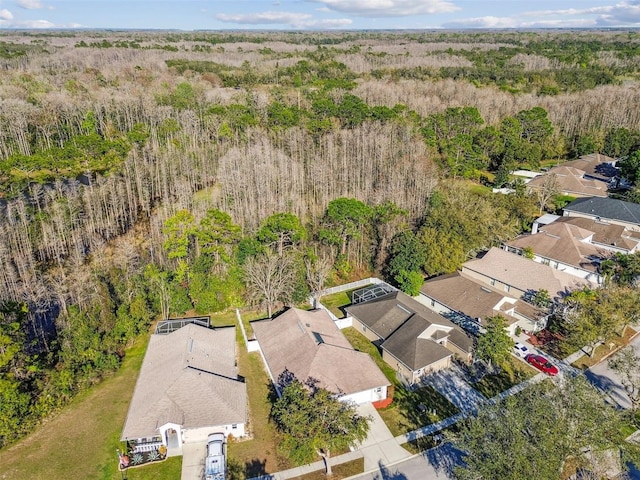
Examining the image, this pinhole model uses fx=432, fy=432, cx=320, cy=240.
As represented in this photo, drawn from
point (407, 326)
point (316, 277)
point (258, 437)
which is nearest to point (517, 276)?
point (407, 326)

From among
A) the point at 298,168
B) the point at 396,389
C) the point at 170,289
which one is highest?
the point at 298,168

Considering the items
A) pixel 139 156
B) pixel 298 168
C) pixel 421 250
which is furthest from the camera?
pixel 139 156

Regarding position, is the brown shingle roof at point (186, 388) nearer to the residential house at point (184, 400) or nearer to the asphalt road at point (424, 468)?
the residential house at point (184, 400)

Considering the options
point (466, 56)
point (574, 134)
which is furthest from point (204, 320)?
point (466, 56)

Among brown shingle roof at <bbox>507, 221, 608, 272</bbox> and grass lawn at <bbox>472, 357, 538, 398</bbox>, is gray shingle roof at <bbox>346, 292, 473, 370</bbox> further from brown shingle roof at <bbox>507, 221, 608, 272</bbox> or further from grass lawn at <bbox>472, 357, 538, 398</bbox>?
brown shingle roof at <bbox>507, 221, 608, 272</bbox>

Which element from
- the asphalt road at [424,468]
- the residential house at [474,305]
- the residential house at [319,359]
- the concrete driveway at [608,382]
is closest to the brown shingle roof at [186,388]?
the residential house at [319,359]

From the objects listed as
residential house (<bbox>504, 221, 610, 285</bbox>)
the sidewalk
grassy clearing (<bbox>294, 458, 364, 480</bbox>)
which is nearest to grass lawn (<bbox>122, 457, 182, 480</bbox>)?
the sidewalk

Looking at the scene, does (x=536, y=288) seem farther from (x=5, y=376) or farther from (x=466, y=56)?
(x=466, y=56)
